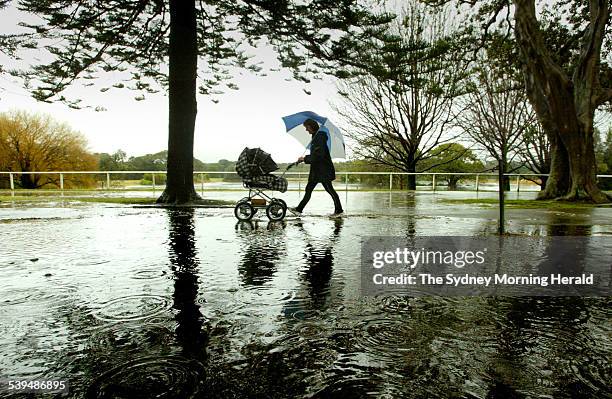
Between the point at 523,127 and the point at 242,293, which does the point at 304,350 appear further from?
the point at 523,127

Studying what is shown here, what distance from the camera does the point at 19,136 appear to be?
115ft

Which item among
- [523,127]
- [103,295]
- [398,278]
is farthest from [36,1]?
[523,127]

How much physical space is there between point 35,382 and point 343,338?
5.33 ft

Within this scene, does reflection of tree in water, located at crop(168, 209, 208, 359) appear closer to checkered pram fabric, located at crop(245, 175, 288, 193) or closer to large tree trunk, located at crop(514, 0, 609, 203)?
checkered pram fabric, located at crop(245, 175, 288, 193)

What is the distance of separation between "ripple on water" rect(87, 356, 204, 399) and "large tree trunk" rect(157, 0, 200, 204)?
11.1m

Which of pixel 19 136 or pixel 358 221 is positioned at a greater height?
pixel 19 136

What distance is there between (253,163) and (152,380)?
7227 millimetres

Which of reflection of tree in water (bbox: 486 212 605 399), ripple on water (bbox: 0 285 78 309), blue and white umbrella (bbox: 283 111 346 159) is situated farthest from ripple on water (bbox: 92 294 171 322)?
blue and white umbrella (bbox: 283 111 346 159)

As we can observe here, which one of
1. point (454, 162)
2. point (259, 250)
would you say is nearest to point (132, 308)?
point (259, 250)

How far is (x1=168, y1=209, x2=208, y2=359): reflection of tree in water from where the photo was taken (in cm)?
256

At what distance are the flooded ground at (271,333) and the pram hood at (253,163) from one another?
3.89m

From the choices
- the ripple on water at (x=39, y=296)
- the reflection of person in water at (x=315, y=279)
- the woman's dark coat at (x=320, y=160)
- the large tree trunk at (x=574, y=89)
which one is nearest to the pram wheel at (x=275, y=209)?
the woman's dark coat at (x=320, y=160)

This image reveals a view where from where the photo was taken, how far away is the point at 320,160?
1019 cm

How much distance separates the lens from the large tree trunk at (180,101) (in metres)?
12.9
